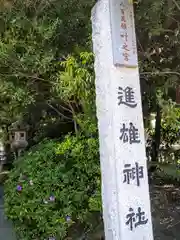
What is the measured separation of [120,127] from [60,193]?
181cm

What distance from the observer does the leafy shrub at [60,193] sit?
3953mm

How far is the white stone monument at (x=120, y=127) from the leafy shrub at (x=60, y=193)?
4.08 ft

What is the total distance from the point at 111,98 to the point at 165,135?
4527mm

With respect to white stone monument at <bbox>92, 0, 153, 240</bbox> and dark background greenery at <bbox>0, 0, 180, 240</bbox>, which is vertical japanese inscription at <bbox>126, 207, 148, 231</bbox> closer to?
white stone monument at <bbox>92, 0, 153, 240</bbox>

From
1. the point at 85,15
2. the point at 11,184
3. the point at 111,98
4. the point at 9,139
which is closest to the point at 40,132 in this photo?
the point at 9,139

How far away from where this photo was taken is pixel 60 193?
4.04m

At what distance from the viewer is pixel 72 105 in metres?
4.52

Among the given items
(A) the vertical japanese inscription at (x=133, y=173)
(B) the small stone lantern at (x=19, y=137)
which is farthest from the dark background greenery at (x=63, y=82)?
(B) the small stone lantern at (x=19, y=137)

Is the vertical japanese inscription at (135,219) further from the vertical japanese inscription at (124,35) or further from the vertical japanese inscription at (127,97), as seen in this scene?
the vertical japanese inscription at (124,35)

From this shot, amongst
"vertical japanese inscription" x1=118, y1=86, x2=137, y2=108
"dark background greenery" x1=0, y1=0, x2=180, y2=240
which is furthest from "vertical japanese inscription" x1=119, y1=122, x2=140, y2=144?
"dark background greenery" x1=0, y1=0, x2=180, y2=240

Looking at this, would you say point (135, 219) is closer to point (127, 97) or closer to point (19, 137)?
point (127, 97)

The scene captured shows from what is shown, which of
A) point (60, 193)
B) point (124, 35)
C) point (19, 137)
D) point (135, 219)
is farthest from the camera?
point (19, 137)

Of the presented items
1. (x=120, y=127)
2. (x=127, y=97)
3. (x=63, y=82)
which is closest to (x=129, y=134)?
(x=120, y=127)

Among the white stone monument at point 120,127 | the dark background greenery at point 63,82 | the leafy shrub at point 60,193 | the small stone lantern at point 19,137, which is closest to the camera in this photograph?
the white stone monument at point 120,127
